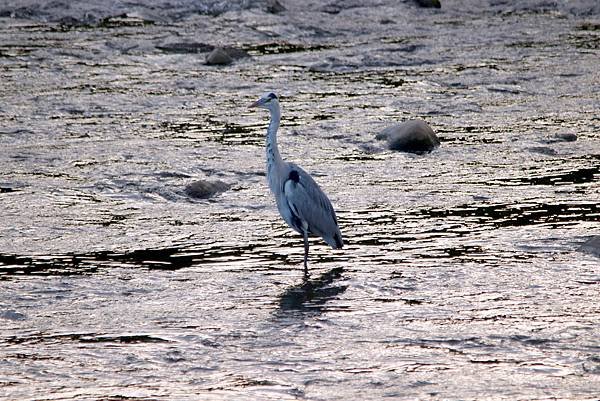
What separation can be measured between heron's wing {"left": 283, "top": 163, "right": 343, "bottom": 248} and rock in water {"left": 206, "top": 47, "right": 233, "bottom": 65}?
25.2 ft

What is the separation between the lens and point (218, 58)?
16812 mm

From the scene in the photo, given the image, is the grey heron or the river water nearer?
the river water

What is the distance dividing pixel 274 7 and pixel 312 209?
11.5m

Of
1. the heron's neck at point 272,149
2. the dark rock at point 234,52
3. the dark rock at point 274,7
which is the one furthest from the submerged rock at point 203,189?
the dark rock at point 274,7

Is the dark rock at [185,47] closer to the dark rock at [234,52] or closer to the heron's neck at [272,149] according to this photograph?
the dark rock at [234,52]

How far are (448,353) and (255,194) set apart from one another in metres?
4.21

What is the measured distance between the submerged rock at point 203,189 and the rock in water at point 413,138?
230 centimetres

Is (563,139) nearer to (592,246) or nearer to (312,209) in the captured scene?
(592,246)

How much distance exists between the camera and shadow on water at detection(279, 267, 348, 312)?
8.13 m

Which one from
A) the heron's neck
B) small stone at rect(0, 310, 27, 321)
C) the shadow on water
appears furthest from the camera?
the heron's neck

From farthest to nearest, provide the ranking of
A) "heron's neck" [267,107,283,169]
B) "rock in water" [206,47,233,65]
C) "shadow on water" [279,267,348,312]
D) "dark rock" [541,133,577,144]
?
"rock in water" [206,47,233,65]
"dark rock" [541,133,577,144]
"heron's neck" [267,107,283,169]
"shadow on water" [279,267,348,312]

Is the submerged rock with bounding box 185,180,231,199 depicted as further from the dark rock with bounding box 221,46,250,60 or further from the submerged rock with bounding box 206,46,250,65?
the dark rock with bounding box 221,46,250,60

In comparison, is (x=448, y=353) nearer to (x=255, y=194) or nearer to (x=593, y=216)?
(x=593, y=216)

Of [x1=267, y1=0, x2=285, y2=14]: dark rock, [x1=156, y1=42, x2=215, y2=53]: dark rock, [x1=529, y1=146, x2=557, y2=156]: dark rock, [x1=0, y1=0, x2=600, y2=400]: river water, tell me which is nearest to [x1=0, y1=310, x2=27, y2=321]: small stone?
[x1=0, y1=0, x2=600, y2=400]: river water
